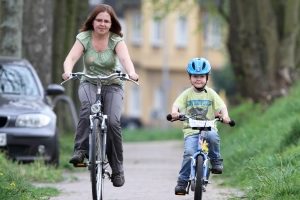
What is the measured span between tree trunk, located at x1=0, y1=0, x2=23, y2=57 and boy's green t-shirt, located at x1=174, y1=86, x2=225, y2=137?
297 inches

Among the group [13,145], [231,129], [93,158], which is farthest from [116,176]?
[231,129]

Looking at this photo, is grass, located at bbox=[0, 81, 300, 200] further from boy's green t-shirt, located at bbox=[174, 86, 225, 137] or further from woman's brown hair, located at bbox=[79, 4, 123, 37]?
woman's brown hair, located at bbox=[79, 4, 123, 37]

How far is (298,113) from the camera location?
1731 centimetres

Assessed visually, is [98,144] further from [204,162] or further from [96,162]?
[204,162]

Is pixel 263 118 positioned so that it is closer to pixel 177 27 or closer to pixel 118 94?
pixel 118 94

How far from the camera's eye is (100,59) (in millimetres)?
10836

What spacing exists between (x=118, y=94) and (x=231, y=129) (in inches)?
517

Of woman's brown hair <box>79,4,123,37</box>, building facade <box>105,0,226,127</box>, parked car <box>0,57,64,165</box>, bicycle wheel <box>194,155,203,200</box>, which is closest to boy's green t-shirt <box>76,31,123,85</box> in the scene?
woman's brown hair <box>79,4,123,37</box>

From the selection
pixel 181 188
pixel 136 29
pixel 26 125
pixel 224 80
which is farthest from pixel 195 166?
pixel 136 29

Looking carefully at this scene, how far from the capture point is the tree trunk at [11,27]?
684 inches

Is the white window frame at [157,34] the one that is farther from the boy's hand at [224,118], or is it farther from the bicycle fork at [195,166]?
the bicycle fork at [195,166]

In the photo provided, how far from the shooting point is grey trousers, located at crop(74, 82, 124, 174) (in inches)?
417

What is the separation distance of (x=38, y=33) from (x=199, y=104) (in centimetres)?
935

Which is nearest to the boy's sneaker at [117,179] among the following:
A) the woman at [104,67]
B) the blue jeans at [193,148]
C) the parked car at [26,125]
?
the woman at [104,67]
